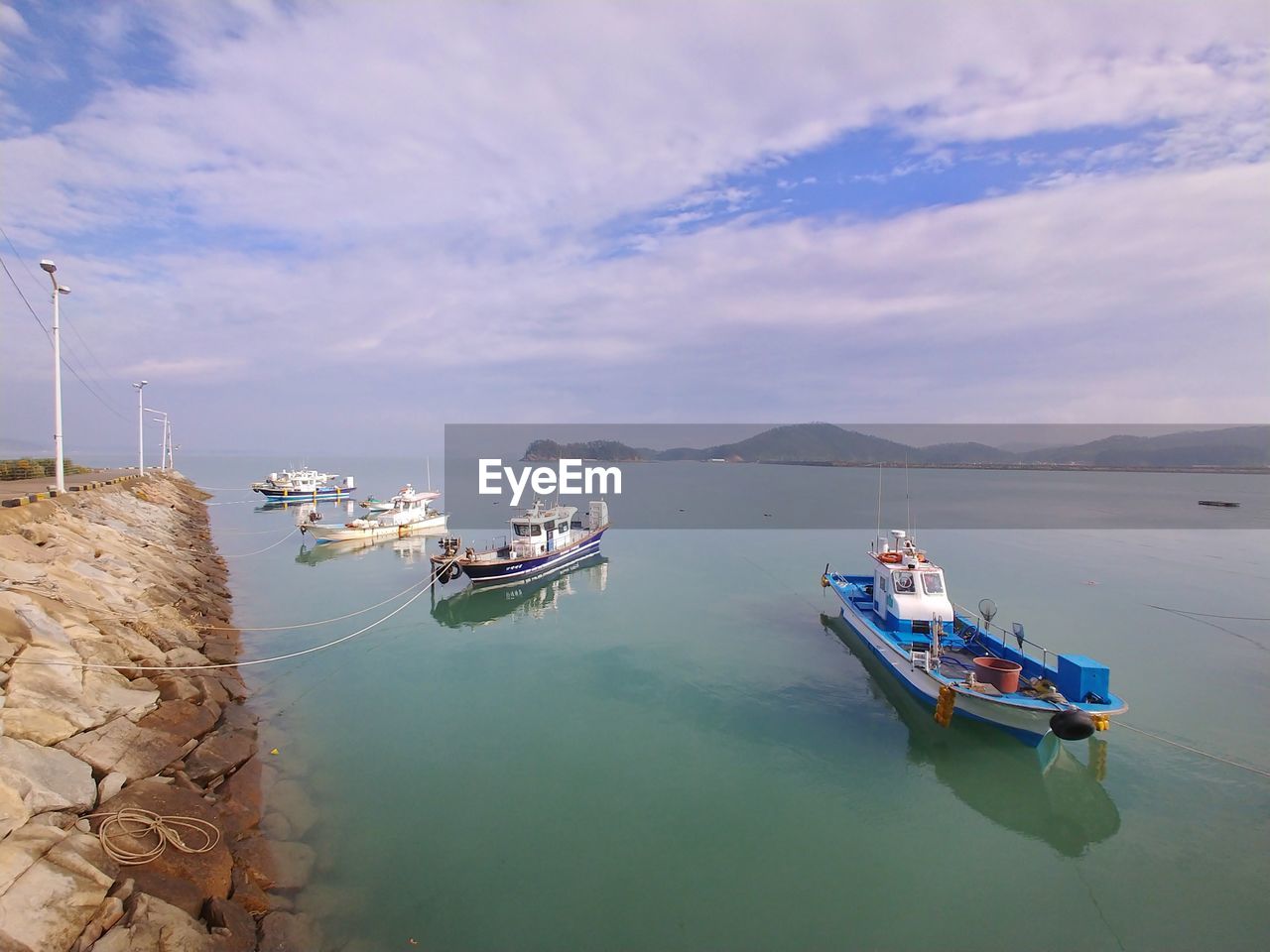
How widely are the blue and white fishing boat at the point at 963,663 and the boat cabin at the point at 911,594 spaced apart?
30 millimetres

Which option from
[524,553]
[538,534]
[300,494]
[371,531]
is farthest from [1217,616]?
[300,494]

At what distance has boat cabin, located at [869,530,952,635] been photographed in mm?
18297

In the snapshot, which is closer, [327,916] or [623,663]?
[327,916]

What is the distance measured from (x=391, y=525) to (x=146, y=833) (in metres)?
41.5

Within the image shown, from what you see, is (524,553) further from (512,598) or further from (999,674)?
(999,674)

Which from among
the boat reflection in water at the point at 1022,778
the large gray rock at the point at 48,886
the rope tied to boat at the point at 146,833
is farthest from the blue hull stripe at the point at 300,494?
the boat reflection in water at the point at 1022,778

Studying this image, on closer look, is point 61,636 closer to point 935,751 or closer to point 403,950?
point 403,950

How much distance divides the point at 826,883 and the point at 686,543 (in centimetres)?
3790

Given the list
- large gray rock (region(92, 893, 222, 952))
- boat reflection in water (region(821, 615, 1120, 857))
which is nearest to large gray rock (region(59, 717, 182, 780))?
large gray rock (region(92, 893, 222, 952))

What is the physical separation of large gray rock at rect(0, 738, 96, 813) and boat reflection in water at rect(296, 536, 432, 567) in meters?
28.7

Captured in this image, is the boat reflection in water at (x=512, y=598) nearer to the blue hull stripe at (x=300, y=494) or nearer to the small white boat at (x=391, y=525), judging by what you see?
the small white boat at (x=391, y=525)

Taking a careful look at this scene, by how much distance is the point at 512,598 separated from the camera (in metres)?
28.9

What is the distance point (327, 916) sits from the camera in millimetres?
8438

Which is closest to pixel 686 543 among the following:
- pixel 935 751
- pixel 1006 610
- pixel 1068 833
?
pixel 1006 610
